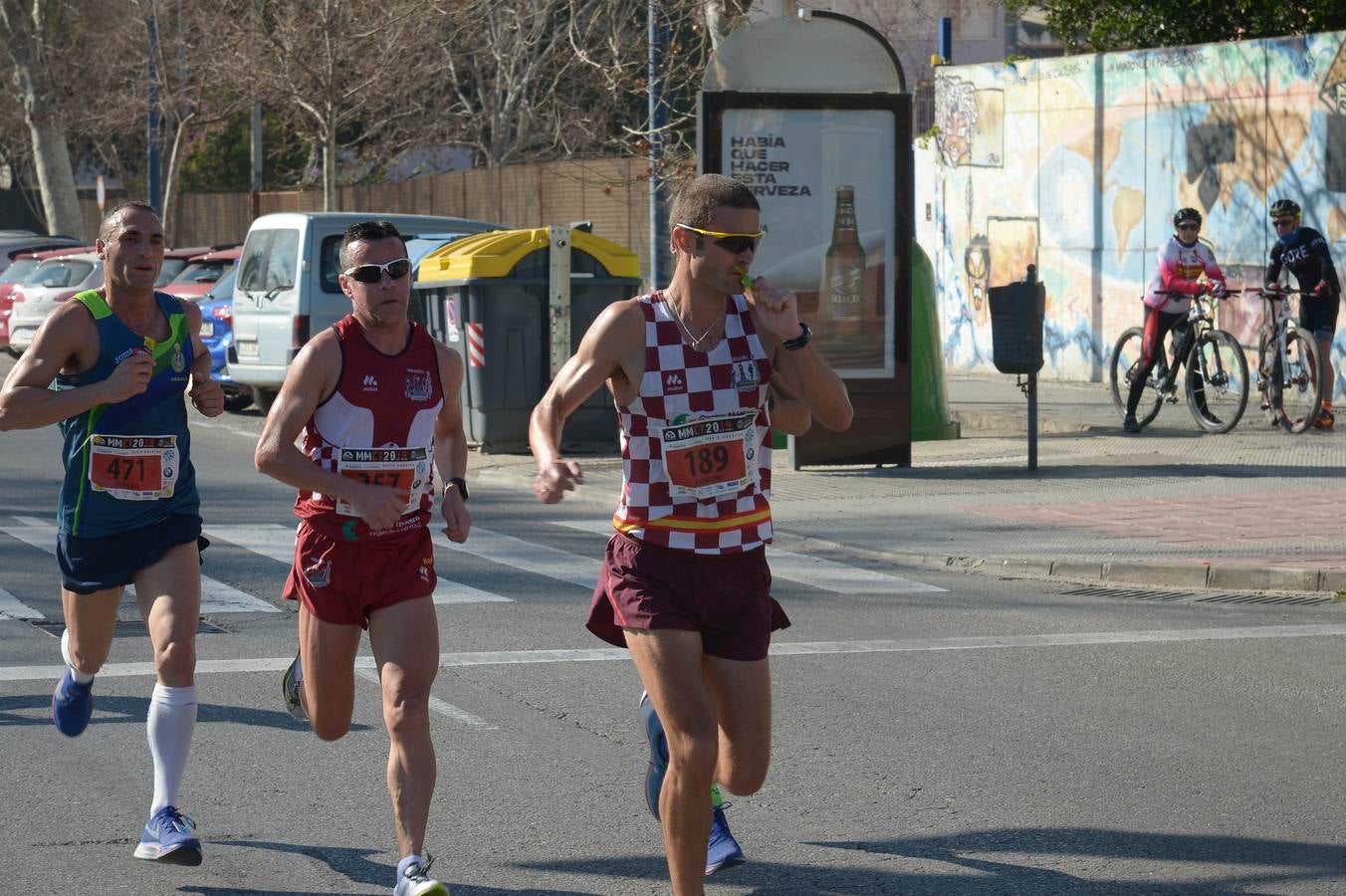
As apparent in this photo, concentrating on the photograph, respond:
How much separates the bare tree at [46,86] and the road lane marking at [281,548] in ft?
94.9

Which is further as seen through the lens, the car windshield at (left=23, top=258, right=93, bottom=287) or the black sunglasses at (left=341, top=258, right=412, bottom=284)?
the car windshield at (left=23, top=258, right=93, bottom=287)

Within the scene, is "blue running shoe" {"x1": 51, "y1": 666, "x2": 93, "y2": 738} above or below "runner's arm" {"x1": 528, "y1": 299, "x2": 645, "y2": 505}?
below

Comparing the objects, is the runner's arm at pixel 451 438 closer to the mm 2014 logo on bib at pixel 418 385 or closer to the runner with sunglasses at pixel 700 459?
the mm 2014 logo on bib at pixel 418 385

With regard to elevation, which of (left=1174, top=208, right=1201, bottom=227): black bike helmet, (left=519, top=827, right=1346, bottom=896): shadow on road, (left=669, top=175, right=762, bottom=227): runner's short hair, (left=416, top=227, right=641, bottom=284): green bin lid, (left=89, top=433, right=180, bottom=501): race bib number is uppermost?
(left=1174, top=208, right=1201, bottom=227): black bike helmet

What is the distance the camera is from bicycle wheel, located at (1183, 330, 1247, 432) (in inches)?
613

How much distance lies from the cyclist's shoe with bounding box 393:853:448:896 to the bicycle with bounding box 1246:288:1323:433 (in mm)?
11877

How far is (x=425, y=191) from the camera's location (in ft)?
121

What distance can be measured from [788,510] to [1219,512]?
2778 mm

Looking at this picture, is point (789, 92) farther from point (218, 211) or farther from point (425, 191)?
point (218, 211)

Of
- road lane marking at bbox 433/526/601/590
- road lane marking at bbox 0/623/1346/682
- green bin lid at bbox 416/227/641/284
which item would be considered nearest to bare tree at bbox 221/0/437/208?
green bin lid at bbox 416/227/641/284

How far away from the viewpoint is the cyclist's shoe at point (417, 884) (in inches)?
186

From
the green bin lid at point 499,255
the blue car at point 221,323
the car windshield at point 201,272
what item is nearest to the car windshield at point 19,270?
the car windshield at point 201,272

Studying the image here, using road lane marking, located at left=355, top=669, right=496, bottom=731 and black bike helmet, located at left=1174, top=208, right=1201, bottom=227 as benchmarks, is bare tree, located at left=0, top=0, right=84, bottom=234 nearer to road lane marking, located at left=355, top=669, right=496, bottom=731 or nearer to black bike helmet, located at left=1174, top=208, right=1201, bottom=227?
black bike helmet, located at left=1174, top=208, right=1201, bottom=227

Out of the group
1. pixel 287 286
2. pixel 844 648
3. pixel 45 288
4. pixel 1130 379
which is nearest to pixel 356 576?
pixel 844 648
